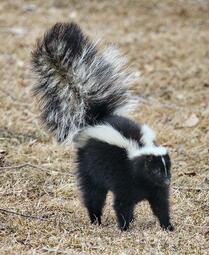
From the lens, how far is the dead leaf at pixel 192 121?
720 centimetres

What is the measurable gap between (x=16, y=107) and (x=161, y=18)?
4770 mm

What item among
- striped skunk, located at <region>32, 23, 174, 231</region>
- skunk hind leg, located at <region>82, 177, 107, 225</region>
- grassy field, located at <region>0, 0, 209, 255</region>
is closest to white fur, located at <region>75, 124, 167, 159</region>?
striped skunk, located at <region>32, 23, 174, 231</region>

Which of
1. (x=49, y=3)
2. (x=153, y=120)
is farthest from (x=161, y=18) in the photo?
(x=153, y=120)

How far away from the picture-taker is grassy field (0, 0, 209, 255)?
170 inches

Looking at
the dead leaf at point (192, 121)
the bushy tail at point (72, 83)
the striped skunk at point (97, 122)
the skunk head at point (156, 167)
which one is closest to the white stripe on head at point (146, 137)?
the striped skunk at point (97, 122)

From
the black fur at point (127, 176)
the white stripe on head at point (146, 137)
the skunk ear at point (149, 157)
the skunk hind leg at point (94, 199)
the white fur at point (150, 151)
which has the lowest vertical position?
the skunk hind leg at point (94, 199)

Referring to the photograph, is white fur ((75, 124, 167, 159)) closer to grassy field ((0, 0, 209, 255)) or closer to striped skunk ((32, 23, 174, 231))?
striped skunk ((32, 23, 174, 231))

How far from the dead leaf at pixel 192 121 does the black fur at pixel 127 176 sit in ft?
8.58

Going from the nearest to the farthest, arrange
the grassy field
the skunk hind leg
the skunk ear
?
the grassy field
the skunk ear
the skunk hind leg

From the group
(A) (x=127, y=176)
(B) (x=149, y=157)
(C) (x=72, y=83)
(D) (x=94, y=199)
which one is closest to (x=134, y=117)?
(C) (x=72, y=83)

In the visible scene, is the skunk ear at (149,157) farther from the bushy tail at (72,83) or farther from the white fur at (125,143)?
the bushy tail at (72,83)

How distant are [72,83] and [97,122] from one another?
0.38 metres

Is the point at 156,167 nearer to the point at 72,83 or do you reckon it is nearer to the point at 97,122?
the point at 97,122

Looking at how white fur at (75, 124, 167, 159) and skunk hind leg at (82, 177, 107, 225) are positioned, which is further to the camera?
skunk hind leg at (82, 177, 107, 225)
